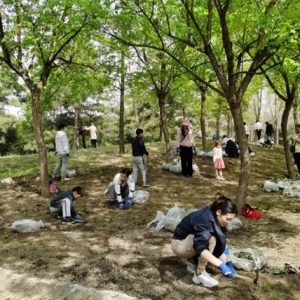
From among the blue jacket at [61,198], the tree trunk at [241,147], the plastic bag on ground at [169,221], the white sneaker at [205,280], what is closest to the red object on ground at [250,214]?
the tree trunk at [241,147]

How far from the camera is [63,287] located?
4082 millimetres

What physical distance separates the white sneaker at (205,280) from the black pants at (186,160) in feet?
23.1

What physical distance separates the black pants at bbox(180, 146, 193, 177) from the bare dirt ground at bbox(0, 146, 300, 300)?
2.45ft

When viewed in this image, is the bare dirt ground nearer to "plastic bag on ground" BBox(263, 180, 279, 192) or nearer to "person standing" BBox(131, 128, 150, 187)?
"plastic bag on ground" BBox(263, 180, 279, 192)

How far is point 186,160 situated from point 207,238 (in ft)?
25.0

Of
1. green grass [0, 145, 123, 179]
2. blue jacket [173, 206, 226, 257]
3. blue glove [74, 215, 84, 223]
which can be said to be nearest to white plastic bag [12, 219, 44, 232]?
blue glove [74, 215, 84, 223]

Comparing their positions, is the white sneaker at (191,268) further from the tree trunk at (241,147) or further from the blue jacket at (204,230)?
the tree trunk at (241,147)

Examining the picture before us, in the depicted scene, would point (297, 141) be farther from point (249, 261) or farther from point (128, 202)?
point (249, 261)

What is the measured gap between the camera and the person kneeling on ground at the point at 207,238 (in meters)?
4.04

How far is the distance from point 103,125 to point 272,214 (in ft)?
78.1

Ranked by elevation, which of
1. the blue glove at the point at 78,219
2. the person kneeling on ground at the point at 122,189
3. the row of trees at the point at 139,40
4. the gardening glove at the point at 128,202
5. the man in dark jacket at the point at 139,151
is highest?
the row of trees at the point at 139,40

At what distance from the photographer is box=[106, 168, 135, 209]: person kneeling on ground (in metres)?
8.22

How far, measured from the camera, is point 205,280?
4203 millimetres

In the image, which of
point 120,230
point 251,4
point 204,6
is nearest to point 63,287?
point 120,230
